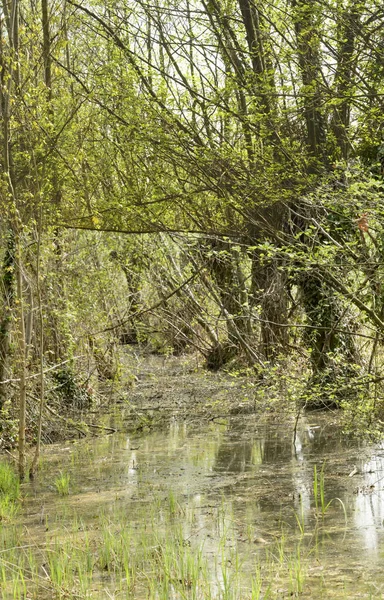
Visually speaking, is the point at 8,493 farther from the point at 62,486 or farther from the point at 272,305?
the point at 272,305

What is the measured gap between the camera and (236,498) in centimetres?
668

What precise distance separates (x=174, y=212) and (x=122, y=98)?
92.1 inches

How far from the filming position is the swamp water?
452 centimetres

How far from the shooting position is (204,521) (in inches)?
236

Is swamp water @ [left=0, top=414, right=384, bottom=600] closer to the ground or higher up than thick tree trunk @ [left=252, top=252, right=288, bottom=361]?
closer to the ground

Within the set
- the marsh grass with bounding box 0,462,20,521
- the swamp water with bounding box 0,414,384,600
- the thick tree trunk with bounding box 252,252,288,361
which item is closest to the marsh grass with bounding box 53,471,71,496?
the swamp water with bounding box 0,414,384,600

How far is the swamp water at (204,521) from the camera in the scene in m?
4.52

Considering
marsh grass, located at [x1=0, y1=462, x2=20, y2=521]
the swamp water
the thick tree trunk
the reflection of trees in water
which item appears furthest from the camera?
the thick tree trunk

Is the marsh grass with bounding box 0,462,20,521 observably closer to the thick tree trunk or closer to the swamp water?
the swamp water

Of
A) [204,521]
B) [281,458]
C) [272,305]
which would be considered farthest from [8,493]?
[272,305]

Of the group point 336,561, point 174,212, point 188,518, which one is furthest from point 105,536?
point 174,212

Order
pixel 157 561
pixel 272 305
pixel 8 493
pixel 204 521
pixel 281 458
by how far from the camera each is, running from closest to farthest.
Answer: pixel 157 561
pixel 204 521
pixel 8 493
pixel 281 458
pixel 272 305

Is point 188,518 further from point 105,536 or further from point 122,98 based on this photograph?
point 122,98

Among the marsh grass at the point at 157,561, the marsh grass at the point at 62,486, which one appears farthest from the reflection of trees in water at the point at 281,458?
the marsh grass at the point at 62,486
